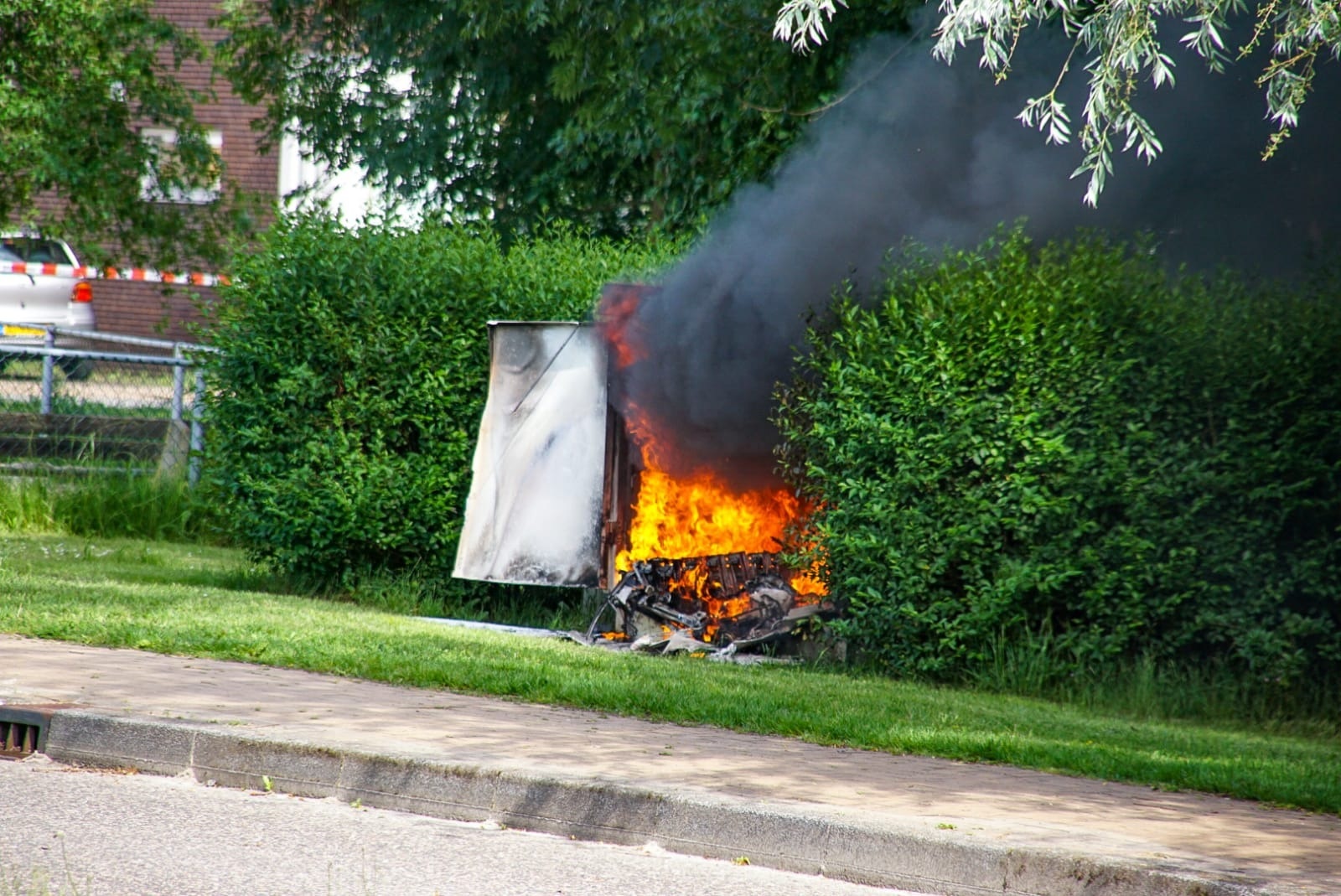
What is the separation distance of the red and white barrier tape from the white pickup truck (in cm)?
2

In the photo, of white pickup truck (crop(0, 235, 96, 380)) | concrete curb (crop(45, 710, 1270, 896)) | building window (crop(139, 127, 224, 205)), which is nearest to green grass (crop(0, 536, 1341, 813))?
concrete curb (crop(45, 710, 1270, 896))

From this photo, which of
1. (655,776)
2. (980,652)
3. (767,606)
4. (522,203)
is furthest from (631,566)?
(522,203)

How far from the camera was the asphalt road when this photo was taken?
463cm

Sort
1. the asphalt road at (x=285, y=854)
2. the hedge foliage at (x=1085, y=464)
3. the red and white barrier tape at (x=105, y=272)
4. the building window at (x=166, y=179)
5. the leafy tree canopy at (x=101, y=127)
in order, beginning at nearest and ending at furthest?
the asphalt road at (x=285, y=854), the hedge foliage at (x=1085, y=464), the leafy tree canopy at (x=101, y=127), the red and white barrier tape at (x=105, y=272), the building window at (x=166, y=179)

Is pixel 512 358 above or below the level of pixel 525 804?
above

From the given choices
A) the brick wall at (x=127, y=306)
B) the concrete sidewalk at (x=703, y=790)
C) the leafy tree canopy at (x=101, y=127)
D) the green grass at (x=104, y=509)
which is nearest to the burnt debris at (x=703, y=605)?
the concrete sidewalk at (x=703, y=790)

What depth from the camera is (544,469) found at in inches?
391

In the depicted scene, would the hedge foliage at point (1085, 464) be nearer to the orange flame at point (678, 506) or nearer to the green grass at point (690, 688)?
the green grass at point (690, 688)

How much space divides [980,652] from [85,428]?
9.13 m

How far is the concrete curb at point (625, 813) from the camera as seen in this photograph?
4.86 metres

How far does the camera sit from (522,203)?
1529 centimetres

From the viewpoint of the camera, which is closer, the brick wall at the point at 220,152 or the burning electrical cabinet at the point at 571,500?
the burning electrical cabinet at the point at 571,500

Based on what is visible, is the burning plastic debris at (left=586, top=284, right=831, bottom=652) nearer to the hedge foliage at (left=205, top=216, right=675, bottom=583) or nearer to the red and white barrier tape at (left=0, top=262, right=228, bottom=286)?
the hedge foliage at (left=205, top=216, right=675, bottom=583)

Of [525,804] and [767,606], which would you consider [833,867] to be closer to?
[525,804]
